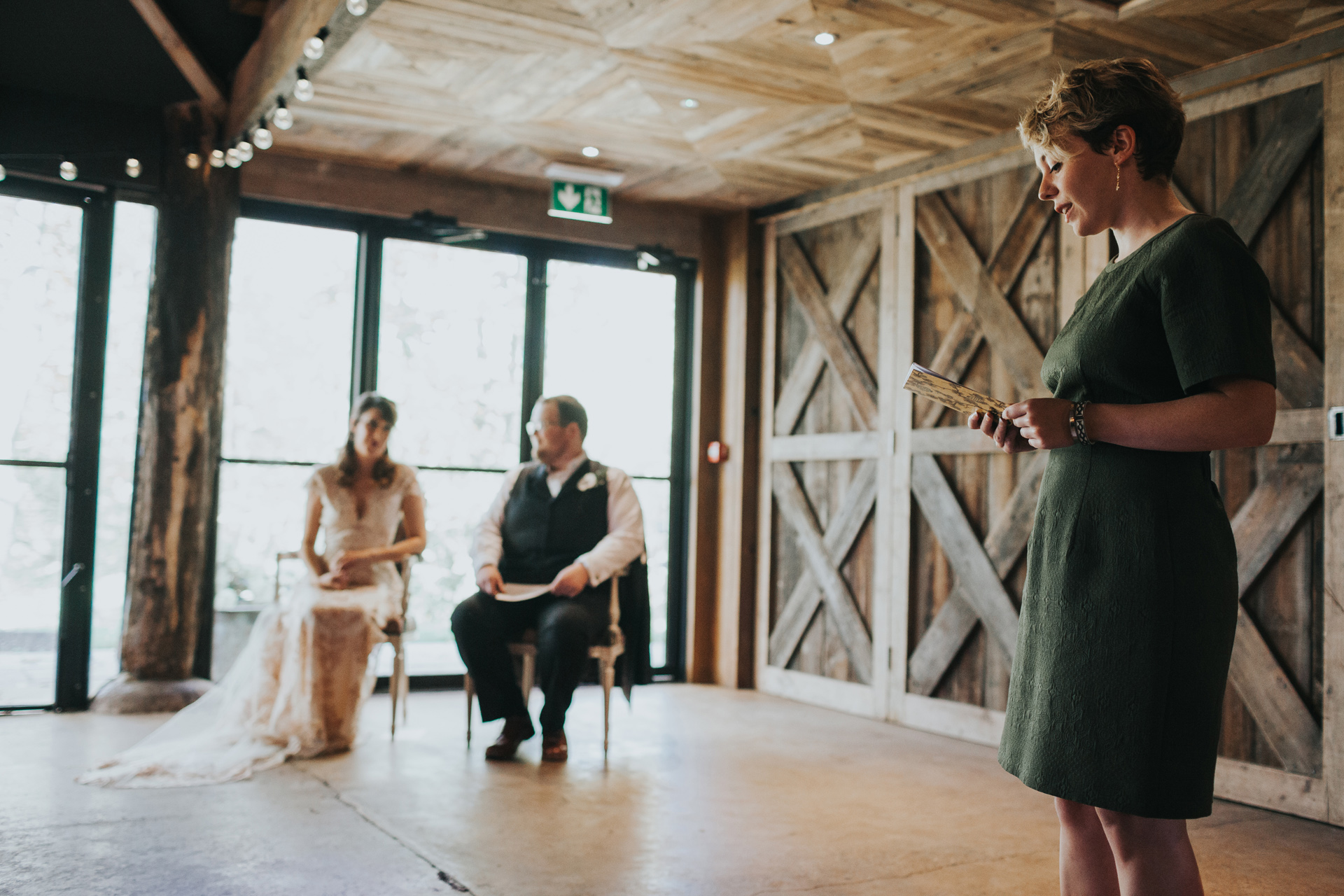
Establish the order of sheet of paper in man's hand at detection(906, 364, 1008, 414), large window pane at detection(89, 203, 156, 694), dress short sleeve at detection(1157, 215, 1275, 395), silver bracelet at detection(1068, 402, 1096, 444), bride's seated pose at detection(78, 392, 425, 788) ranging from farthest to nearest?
large window pane at detection(89, 203, 156, 694) < bride's seated pose at detection(78, 392, 425, 788) < sheet of paper in man's hand at detection(906, 364, 1008, 414) < silver bracelet at detection(1068, 402, 1096, 444) < dress short sleeve at detection(1157, 215, 1275, 395)

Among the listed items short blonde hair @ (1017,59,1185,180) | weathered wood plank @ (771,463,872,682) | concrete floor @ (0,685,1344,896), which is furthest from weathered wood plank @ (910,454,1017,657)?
short blonde hair @ (1017,59,1185,180)

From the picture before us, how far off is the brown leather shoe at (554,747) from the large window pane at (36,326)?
8.91ft

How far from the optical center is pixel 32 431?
497cm

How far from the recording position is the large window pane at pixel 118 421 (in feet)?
16.7

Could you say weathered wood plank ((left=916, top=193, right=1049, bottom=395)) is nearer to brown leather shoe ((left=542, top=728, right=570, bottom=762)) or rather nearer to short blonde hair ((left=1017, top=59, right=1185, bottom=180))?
brown leather shoe ((left=542, top=728, right=570, bottom=762))

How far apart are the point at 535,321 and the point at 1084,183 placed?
16.3ft

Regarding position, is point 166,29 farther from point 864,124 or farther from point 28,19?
point 864,124

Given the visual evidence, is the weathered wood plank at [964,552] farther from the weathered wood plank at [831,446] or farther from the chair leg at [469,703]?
the chair leg at [469,703]

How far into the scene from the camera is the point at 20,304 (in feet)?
16.3

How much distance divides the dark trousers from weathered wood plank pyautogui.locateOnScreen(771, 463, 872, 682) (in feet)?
5.74

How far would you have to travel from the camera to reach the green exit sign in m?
5.88

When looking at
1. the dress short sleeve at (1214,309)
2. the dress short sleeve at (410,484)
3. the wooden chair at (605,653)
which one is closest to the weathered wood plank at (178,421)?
the dress short sleeve at (410,484)

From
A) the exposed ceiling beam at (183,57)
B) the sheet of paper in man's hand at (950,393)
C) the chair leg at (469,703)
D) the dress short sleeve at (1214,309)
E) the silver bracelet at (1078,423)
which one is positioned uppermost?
the exposed ceiling beam at (183,57)

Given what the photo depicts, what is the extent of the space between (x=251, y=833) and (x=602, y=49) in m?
3.00
